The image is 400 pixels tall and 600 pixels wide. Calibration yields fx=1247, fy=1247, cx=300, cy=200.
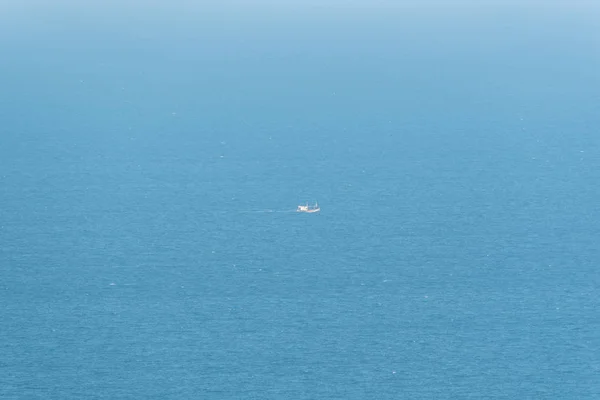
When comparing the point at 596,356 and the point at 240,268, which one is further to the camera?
the point at 240,268

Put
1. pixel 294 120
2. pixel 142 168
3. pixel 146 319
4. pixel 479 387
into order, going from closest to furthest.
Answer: pixel 479 387
pixel 146 319
pixel 142 168
pixel 294 120

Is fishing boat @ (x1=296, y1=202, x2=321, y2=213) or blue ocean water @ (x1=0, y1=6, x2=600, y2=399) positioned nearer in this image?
blue ocean water @ (x1=0, y1=6, x2=600, y2=399)

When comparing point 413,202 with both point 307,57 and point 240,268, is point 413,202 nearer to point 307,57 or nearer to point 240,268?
point 240,268

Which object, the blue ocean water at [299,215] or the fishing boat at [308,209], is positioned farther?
the fishing boat at [308,209]

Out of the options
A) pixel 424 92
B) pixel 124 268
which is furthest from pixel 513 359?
pixel 424 92

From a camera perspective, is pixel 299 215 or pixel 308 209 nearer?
pixel 299 215

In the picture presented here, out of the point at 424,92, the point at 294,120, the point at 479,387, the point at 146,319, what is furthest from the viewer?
the point at 424,92
